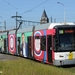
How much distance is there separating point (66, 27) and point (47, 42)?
1783 millimetres

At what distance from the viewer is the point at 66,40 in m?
18.8

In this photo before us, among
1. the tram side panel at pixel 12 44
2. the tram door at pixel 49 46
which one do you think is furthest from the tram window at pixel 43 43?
the tram side panel at pixel 12 44

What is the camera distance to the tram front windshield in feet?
61.4

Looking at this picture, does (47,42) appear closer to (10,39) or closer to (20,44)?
(20,44)

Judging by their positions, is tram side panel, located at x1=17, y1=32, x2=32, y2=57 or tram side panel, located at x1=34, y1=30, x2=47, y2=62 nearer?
tram side panel, located at x1=34, y1=30, x2=47, y2=62

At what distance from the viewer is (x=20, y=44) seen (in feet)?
95.8

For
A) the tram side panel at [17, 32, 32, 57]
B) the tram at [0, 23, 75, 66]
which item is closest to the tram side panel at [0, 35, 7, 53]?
the tram side panel at [17, 32, 32, 57]

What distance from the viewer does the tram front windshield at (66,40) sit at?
18.7 meters

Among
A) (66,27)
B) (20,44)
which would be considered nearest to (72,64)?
(66,27)

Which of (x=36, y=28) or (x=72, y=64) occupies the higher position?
(x=36, y=28)

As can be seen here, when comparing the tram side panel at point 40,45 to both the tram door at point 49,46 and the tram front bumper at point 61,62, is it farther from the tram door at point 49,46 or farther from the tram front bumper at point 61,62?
the tram front bumper at point 61,62

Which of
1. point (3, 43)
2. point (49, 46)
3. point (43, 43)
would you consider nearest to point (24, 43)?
point (43, 43)

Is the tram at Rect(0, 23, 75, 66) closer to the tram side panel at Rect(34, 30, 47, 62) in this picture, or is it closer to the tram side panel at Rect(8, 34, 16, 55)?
the tram side panel at Rect(34, 30, 47, 62)

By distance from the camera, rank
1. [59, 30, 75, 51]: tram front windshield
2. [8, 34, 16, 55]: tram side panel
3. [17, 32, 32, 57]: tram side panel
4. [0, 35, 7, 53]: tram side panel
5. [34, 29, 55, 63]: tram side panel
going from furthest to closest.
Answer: [0, 35, 7, 53]: tram side panel, [8, 34, 16, 55]: tram side panel, [17, 32, 32, 57]: tram side panel, [34, 29, 55, 63]: tram side panel, [59, 30, 75, 51]: tram front windshield
